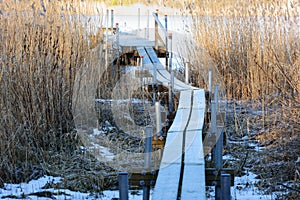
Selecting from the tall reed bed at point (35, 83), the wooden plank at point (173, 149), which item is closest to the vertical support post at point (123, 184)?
the wooden plank at point (173, 149)

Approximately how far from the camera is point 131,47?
909 cm

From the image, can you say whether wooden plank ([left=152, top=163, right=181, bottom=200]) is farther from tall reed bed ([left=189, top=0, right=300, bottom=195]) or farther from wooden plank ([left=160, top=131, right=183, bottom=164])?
tall reed bed ([left=189, top=0, right=300, bottom=195])

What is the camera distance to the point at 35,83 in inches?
203

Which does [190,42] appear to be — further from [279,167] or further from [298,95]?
[279,167]

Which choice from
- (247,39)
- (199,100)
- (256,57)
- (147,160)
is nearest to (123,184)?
(147,160)

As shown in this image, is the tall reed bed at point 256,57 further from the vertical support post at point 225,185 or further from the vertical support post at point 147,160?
the vertical support post at point 225,185

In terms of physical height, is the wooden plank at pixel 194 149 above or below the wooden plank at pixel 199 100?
below

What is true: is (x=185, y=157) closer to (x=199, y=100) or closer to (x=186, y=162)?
(x=186, y=162)

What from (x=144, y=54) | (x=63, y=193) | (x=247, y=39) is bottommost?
(x=63, y=193)

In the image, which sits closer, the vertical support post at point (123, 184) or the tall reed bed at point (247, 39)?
the vertical support post at point (123, 184)

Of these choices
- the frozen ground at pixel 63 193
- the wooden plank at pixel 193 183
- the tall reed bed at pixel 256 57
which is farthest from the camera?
the tall reed bed at pixel 256 57

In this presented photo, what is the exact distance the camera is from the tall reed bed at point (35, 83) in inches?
181

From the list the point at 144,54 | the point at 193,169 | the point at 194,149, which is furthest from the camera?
the point at 144,54

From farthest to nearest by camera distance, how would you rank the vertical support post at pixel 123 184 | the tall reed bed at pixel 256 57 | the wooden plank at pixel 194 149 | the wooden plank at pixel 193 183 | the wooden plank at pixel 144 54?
the wooden plank at pixel 144 54 < the tall reed bed at pixel 256 57 < the wooden plank at pixel 194 149 < the wooden plank at pixel 193 183 < the vertical support post at pixel 123 184
